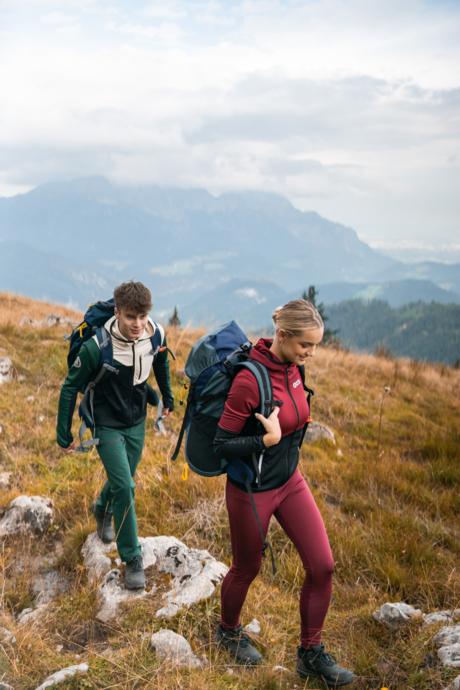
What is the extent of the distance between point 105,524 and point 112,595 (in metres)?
0.65

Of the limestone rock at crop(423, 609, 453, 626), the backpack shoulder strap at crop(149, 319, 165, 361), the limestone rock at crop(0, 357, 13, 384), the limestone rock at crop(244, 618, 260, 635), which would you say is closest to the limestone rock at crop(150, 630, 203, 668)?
the limestone rock at crop(244, 618, 260, 635)

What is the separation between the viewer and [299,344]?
90.0 inches

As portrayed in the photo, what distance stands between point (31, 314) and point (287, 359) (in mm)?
11018

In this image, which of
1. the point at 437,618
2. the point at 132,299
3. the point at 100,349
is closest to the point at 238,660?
the point at 437,618

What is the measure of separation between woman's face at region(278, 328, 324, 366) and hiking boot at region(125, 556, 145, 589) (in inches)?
78.3

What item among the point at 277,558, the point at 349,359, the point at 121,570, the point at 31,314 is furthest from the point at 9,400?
the point at 349,359

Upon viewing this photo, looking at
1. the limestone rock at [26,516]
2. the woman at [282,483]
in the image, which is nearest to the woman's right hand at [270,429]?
the woman at [282,483]

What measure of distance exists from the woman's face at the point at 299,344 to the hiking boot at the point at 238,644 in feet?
5.78

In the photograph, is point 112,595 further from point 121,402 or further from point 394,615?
point 394,615

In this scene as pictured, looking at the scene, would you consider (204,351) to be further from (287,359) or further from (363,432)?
(363,432)

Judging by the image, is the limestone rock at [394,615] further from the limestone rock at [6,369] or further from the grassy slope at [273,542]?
the limestone rock at [6,369]

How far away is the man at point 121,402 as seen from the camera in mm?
2953

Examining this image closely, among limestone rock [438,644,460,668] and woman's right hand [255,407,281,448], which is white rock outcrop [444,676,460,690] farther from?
woman's right hand [255,407,281,448]

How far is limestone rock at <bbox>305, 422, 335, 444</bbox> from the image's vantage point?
6426mm
